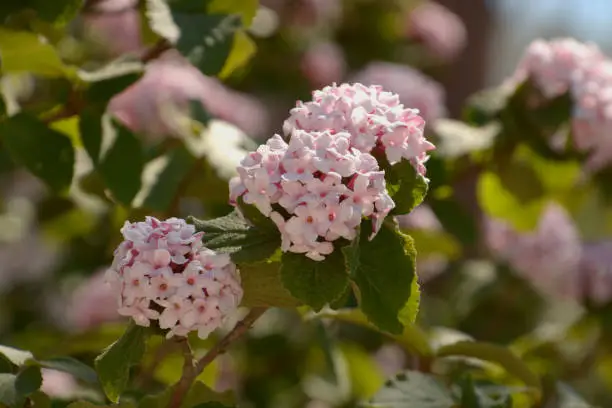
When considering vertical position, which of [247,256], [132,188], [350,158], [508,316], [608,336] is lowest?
[508,316]

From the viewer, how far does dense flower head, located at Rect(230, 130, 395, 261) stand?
0.92 m

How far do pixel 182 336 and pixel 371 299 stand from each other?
6.9 inches

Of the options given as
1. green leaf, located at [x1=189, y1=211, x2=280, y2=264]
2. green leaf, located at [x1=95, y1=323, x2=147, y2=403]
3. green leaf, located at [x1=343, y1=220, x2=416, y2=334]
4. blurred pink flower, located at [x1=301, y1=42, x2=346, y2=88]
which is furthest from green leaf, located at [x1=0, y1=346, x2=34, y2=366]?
blurred pink flower, located at [x1=301, y1=42, x2=346, y2=88]

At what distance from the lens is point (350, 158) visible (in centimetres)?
94

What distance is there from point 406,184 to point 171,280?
23 cm

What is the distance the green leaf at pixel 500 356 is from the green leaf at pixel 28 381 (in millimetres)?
524

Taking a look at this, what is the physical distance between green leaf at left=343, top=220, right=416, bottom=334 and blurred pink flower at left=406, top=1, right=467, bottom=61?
7.20 feet

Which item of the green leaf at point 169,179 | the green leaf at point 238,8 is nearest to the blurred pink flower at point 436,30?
the green leaf at point 169,179

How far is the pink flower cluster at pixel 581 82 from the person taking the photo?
1.69 meters

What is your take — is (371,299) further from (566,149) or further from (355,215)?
(566,149)

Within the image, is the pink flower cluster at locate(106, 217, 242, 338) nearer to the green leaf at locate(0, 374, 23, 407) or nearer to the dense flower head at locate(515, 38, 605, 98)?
the green leaf at locate(0, 374, 23, 407)

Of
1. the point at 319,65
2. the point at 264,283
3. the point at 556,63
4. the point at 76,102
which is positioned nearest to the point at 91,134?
the point at 76,102

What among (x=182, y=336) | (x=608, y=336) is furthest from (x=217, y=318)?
(x=608, y=336)

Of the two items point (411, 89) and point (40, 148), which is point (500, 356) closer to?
point (40, 148)
